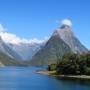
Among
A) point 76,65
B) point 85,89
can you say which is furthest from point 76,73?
point 85,89

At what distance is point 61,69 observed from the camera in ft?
655

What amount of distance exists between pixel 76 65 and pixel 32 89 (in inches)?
3091

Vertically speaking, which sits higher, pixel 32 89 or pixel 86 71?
pixel 86 71

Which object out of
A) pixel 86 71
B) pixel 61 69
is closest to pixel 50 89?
pixel 86 71

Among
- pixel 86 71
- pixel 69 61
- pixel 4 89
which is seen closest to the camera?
pixel 4 89

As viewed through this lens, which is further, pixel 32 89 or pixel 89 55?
pixel 89 55

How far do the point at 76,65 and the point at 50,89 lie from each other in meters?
78.2

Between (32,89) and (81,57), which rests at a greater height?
(81,57)

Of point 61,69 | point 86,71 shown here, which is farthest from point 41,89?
point 61,69

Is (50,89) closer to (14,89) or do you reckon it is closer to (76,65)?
(14,89)

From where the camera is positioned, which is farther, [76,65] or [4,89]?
[76,65]

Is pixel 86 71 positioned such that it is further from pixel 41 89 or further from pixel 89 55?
pixel 41 89

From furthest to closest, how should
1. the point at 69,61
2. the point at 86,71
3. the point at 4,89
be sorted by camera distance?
the point at 69,61, the point at 86,71, the point at 4,89

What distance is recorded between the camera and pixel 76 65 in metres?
186
